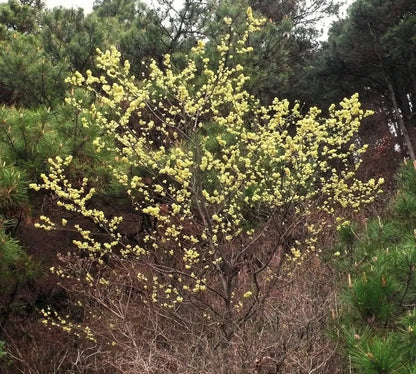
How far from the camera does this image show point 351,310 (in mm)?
2348

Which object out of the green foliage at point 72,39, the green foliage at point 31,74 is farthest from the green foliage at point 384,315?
the green foliage at point 72,39

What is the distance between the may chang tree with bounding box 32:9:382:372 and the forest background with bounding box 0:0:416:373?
1.6 inches

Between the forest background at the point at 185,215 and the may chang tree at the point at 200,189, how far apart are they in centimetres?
4

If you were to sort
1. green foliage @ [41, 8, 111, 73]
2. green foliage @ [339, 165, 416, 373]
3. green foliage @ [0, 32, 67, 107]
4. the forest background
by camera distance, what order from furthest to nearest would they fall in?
1. green foliage @ [41, 8, 111, 73]
2. green foliage @ [0, 32, 67, 107]
3. the forest background
4. green foliage @ [339, 165, 416, 373]

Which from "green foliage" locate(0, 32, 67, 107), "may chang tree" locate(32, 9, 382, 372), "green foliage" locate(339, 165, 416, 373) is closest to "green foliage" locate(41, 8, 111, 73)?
"green foliage" locate(0, 32, 67, 107)

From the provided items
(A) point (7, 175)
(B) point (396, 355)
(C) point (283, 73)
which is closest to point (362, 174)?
(C) point (283, 73)

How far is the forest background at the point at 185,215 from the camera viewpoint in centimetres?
335

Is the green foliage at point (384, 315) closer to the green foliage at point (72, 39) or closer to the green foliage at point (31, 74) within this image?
the green foliage at point (31, 74)

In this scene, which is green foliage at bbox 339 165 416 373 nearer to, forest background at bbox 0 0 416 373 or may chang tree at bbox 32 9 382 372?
forest background at bbox 0 0 416 373

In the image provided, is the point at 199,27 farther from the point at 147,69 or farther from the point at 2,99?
the point at 2,99

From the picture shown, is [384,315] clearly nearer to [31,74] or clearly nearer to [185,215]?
[185,215]

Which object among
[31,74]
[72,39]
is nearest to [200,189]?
[31,74]

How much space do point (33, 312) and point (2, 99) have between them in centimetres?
326

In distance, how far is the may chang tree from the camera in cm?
406
